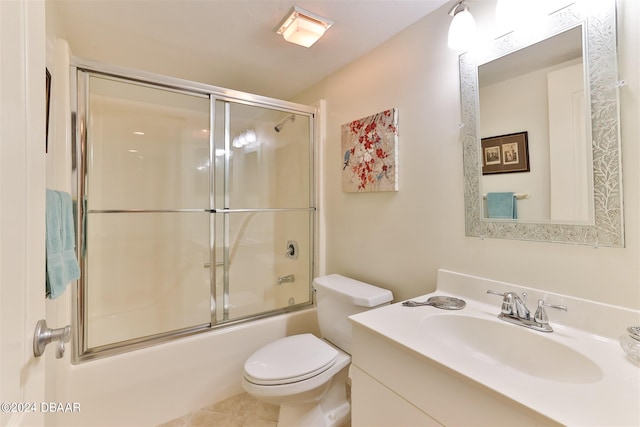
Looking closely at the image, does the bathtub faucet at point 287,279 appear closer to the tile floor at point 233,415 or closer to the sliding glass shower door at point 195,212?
the sliding glass shower door at point 195,212

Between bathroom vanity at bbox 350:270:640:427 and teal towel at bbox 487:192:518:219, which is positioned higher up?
teal towel at bbox 487:192:518:219

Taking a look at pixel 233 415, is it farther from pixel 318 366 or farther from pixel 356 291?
pixel 356 291

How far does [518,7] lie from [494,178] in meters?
0.62

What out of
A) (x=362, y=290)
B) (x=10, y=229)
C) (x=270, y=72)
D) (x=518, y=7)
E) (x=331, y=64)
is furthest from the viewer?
(x=270, y=72)

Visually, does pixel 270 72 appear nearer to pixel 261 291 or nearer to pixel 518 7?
pixel 518 7

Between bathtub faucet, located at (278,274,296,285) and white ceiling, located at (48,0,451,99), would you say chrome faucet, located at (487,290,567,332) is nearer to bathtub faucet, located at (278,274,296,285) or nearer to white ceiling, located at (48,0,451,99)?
white ceiling, located at (48,0,451,99)

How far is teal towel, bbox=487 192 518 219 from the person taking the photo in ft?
3.58

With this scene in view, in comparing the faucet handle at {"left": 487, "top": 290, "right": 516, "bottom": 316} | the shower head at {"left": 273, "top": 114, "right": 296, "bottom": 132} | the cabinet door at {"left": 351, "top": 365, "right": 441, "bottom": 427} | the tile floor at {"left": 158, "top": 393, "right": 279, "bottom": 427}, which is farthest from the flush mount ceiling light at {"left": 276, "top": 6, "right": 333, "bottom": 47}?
the tile floor at {"left": 158, "top": 393, "right": 279, "bottom": 427}

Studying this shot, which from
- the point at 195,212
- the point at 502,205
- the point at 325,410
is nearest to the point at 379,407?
the point at 325,410

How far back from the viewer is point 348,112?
1.87 meters

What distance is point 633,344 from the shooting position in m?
0.73

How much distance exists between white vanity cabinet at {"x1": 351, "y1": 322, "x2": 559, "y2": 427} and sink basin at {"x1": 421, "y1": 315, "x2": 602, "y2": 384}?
104 millimetres

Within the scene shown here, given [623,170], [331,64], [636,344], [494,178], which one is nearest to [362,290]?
[494,178]

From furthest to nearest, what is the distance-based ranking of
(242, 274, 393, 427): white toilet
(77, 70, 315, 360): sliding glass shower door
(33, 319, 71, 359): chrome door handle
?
(77, 70, 315, 360): sliding glass shower door
(242, 274, 393, 427): white toilet
(33, 319, 71, 359): chrome door handle
